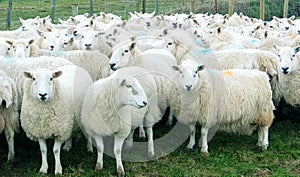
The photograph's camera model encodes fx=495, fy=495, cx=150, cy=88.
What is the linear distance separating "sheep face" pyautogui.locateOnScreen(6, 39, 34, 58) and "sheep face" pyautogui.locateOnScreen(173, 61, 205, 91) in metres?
2.52

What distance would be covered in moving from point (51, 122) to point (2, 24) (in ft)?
41.4

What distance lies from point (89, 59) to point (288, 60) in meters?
3.01

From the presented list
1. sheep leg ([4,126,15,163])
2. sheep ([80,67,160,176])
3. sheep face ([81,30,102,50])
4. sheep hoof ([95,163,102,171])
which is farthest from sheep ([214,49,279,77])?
sheep leg ([4,126,15,163])

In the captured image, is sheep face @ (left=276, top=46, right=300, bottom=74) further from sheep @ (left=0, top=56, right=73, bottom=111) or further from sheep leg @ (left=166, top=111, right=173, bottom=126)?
sheep @ (left=0, top=56, right=73, bottom=111)

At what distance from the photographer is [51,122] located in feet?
18.9

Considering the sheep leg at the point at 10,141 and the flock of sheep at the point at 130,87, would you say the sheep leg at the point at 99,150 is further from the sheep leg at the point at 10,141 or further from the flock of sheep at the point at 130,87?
the sheep leg at the point at 10,141

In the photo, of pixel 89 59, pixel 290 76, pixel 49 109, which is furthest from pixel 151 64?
pixel 290 76

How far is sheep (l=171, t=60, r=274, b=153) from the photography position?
21.5ft

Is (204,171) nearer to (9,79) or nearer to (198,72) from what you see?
(198,72)

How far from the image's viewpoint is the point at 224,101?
6.67 metres

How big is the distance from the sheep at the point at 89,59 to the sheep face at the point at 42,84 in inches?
70.5

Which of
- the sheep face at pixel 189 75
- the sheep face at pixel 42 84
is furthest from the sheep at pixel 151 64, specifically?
the sheep face at pixel 42 84

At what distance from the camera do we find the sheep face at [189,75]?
6281 mm

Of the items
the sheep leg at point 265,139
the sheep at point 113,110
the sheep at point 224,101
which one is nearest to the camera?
the sheep at point 113,110
